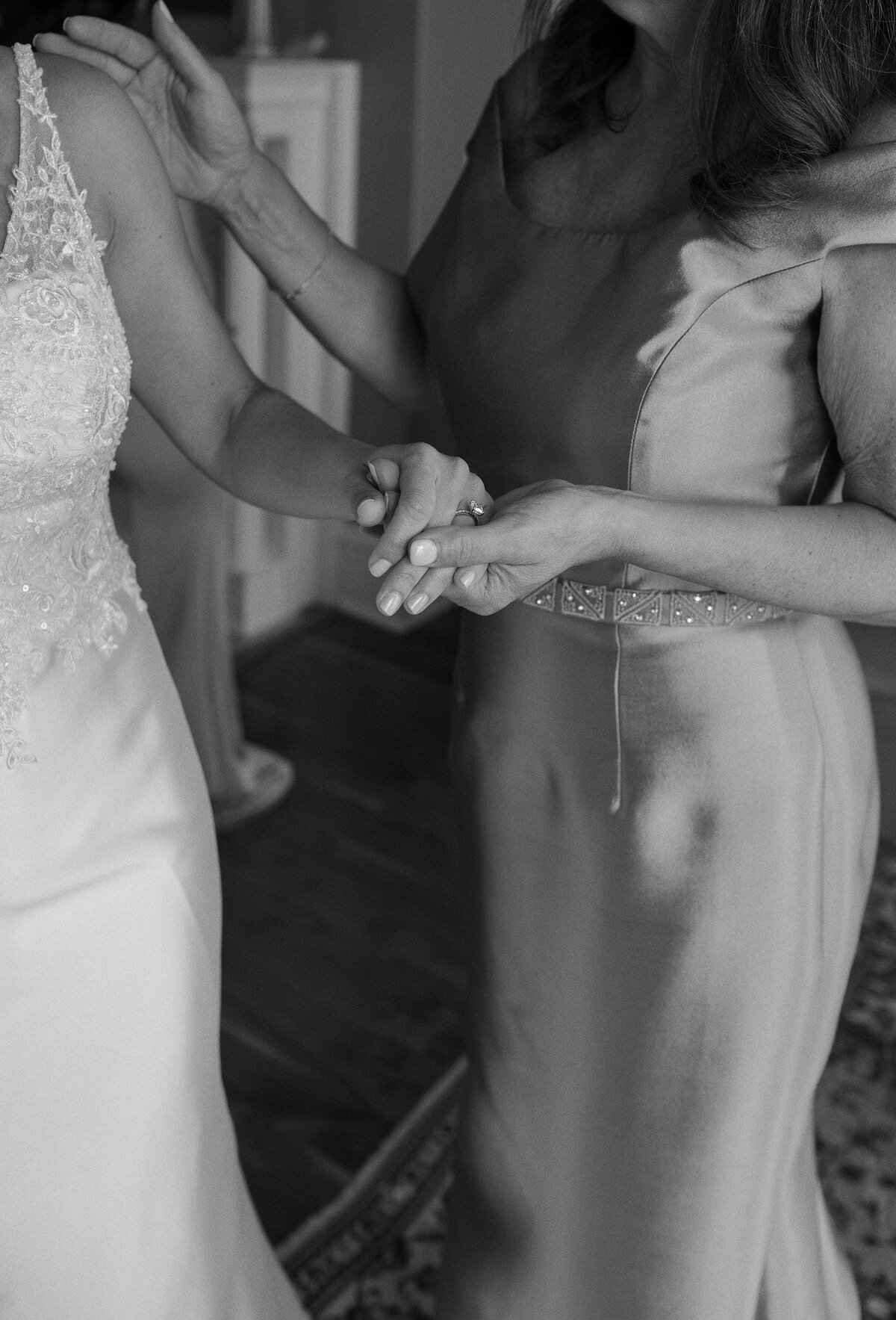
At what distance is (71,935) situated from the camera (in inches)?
48.7

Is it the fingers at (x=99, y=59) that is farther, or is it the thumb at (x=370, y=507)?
the fingers at (x=99, y=59)

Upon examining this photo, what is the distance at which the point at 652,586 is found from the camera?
1351 mm

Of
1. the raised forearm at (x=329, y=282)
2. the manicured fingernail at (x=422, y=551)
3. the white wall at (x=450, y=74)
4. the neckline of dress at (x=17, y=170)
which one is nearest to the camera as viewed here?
the manicured fingernail at (x=422, y=551)

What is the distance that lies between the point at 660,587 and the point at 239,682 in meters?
2.59

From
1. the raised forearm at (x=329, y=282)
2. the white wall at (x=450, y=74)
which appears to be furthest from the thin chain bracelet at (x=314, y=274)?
the white wall at (x=450, y=74)

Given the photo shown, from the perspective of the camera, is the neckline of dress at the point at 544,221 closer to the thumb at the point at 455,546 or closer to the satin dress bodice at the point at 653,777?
the satin dress bodice at the point at 653,777

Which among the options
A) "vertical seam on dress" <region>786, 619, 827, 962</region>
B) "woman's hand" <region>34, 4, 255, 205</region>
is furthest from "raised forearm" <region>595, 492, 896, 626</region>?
"woman's hand" <region>34, 4, 255, 205</region>

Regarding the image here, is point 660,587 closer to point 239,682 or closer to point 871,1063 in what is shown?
point 871,1063

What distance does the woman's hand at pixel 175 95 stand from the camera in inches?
58.7

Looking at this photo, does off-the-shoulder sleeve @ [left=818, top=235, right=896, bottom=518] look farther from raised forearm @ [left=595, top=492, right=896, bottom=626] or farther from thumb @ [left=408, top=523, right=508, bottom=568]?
thumb @ [left=408, top=523, right=508, bottom=568]

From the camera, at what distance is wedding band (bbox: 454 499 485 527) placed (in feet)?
3.78

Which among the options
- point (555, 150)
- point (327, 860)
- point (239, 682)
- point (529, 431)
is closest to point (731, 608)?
point (529, 431)

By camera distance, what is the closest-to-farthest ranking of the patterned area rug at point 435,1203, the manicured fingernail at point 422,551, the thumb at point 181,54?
1. the manicured fingernail at point 422,551
2. the thumb at point 181,54
3. the patterned area rug at point 435,1203

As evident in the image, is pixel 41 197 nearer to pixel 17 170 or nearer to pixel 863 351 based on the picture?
pixel 17 170
